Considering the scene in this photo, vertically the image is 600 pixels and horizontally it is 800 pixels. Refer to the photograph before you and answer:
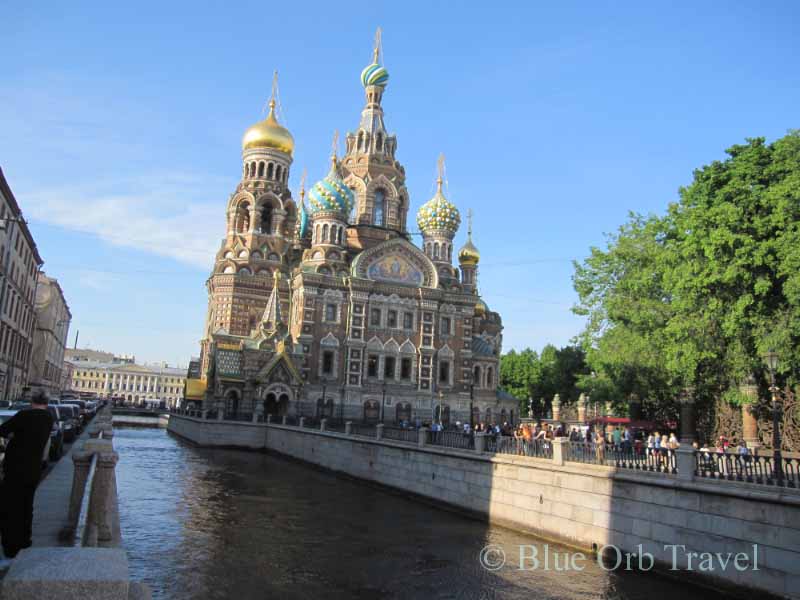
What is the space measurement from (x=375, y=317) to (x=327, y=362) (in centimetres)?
476

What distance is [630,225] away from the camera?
3381 cm

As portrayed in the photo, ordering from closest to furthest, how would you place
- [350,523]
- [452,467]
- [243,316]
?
1. [350,523]
2. [452,467]
3. [243,316]

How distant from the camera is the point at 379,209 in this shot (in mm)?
57875

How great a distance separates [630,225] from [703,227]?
10.1 m

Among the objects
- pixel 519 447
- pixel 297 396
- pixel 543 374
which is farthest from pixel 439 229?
pixel 519 447

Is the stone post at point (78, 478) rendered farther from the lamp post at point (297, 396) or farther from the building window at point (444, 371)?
the building window at point (444, 371)

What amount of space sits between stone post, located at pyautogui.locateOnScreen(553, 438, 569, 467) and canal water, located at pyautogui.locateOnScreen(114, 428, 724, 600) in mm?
2103

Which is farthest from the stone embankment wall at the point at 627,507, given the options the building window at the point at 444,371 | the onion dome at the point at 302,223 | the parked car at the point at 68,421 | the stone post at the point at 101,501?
the onion dome at the point at 302,223

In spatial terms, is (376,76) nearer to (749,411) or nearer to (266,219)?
(266,219)

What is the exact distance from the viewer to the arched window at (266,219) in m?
56.4

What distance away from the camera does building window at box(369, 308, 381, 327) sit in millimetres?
49000

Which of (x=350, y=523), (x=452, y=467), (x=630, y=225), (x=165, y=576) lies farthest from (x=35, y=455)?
(x=630, y=225)

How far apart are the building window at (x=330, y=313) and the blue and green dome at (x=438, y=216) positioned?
1117cm

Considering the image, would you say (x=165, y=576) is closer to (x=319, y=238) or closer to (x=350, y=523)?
(x=350, y=523)
